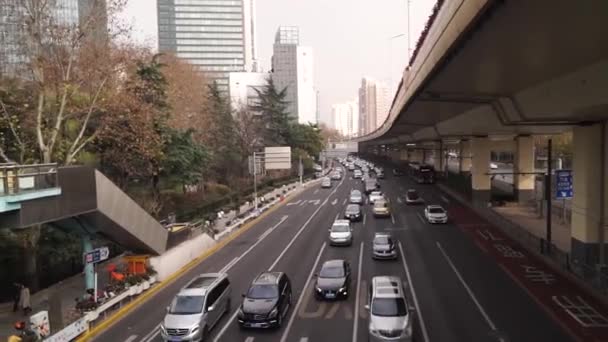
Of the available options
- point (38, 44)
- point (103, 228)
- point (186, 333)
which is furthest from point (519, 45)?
point (38, 44)

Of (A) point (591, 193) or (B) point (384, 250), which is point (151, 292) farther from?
(A) point (591, 193)

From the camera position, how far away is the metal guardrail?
46.1ft

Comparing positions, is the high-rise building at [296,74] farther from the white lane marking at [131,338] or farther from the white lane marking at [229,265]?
the white lane marking at [131,338]

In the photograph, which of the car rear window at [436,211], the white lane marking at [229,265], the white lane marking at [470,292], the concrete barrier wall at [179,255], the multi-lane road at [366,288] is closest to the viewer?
the multi-lane road at [366,288]

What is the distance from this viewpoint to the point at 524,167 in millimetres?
44438

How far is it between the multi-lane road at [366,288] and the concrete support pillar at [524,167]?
13401 mm

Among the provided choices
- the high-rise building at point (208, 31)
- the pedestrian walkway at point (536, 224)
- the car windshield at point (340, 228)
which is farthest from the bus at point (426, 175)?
the high-rise building at point (208, 31)

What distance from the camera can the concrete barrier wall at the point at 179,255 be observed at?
22.9 m

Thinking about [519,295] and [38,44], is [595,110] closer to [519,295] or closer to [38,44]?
[519,295]

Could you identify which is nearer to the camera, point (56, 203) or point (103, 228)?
point (56, 203)

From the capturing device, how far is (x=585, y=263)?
2138 cm

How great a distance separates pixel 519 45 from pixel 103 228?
16.2 meters

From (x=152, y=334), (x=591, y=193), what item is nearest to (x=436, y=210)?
(x=591, y=193)

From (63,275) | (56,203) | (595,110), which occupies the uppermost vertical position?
(595,110)
